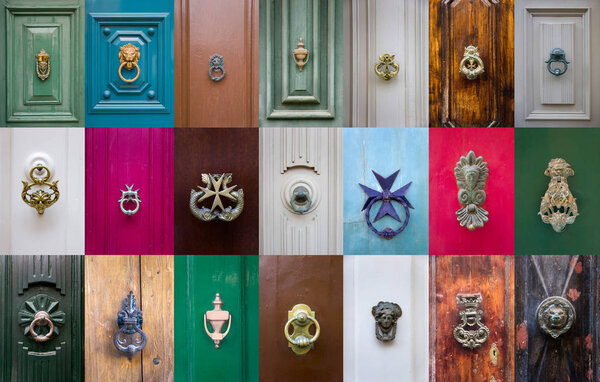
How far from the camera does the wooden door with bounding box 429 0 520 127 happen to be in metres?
2.02

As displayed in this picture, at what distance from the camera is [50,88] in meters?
2.03

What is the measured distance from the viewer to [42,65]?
2.01 meters

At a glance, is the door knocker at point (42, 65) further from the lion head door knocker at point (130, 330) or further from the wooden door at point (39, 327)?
the lion head door knocker at point (130, 330)

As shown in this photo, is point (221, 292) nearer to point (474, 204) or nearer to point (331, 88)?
point (331, 88)

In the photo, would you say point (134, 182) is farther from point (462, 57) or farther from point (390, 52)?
point (462, 57)

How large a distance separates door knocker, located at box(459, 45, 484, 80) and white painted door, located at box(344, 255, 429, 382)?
2.84ft

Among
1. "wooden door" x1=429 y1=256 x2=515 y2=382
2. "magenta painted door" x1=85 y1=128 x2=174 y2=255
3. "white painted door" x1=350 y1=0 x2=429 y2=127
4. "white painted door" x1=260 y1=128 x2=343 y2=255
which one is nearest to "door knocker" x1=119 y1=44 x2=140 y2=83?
"magenta painted door" x1=85 y1=128 x2=174 y2=255

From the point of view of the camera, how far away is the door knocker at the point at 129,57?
1991 mm

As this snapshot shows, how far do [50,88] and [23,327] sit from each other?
112 cm

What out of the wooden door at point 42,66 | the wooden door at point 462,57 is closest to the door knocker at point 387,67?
the wooden door at point 462,57

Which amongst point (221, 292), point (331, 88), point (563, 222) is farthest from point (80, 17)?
point (563, 222)

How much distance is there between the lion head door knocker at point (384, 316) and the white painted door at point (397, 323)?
2 cm

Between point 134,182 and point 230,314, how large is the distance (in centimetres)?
76

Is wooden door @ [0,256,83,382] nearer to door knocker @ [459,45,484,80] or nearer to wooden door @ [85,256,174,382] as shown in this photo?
wooden door @ [85,256,174,382]
